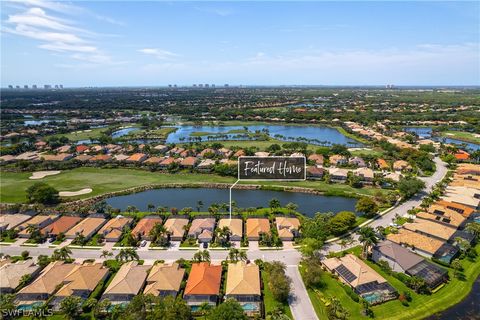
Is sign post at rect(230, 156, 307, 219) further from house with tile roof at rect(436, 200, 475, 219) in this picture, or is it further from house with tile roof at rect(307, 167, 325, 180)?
house with tile roof at rect(436, 200, 475, 219)

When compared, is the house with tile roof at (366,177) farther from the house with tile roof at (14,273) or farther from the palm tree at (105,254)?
the house with tile roof at (14,273)

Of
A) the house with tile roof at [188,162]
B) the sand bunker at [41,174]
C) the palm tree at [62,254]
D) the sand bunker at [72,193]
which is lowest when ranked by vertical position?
the palm tree at [62,254]

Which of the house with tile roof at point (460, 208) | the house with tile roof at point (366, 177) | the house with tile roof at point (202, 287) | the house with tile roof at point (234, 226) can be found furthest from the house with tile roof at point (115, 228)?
the house with tile roof at point (460, 208)

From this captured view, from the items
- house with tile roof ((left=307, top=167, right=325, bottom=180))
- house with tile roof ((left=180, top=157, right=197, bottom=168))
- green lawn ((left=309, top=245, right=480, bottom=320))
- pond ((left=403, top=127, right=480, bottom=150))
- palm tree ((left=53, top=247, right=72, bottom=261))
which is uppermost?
pond ((left=403, top=127, right=480, bottom=150))

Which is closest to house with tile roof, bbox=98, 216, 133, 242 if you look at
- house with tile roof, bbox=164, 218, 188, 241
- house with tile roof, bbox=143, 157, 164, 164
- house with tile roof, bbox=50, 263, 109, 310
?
house with tile roof, bbox=164, 218, 188, 241

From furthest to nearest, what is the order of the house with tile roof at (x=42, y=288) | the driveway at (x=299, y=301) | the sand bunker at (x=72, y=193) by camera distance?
Answer: the sand bunker at (x=72, y=193), the house with tile roof at (x=42, y=288), the driveway at (x=299, y=301)

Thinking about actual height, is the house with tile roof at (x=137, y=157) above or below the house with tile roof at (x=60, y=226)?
above

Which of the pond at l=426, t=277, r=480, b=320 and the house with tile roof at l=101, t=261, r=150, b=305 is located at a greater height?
the house with tile roof at l=101, t=261, r=150, b=305

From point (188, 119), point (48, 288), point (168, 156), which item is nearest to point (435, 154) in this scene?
point (168, 156)
